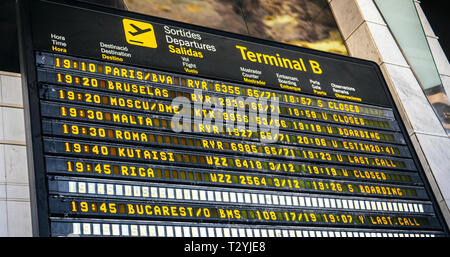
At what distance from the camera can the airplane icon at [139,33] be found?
8.25m

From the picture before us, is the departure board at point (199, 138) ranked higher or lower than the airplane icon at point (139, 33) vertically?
lower

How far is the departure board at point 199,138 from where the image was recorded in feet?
22.2

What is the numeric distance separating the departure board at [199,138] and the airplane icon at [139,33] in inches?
0.7

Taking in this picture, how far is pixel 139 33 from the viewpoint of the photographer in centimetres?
837

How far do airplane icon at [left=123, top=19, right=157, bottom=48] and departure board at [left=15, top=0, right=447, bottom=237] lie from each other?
2 cm

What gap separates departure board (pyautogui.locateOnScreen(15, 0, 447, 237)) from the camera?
678 cm

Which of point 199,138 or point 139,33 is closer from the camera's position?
point 199,138

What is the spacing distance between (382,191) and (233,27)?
4.02m

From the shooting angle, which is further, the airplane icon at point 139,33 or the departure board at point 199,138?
the airplane icon at point 139,33

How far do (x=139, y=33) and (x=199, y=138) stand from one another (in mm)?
1650

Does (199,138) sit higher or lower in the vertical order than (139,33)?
lower

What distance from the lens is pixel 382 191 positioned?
891 centimetres

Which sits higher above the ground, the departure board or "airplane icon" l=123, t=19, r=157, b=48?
"airplane icon" l=123, t=19, r=157, b=48
